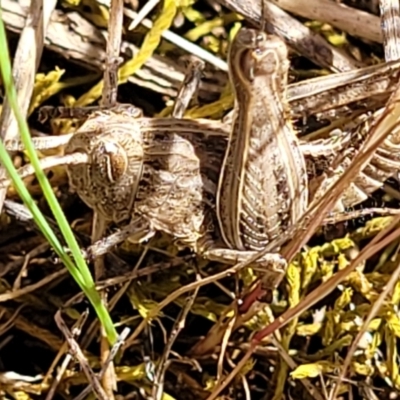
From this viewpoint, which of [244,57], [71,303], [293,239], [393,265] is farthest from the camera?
[393,265]

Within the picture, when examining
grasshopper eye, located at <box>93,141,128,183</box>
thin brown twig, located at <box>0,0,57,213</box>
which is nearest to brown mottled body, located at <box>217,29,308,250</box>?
grasshopper eye, located at <box>93,141,128,183</box>

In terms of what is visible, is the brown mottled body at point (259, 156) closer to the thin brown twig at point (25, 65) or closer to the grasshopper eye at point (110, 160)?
the grasshopper eye at point (110, 160)

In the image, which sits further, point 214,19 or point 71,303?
point 214,19

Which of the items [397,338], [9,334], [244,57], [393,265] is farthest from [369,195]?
[9,334]

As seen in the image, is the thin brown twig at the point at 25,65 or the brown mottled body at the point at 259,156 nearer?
the brown mottled body at the point at 259,156

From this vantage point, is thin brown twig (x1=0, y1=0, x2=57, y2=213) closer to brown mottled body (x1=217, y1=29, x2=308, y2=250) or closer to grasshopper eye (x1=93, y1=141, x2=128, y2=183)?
grasshopper eye (x1=93, y1=141, x2=128, y2=183)

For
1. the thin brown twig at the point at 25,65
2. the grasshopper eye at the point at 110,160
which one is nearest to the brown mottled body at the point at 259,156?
the grasshopper eye at the point at 110,160

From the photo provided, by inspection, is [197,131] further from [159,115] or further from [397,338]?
[397,338]

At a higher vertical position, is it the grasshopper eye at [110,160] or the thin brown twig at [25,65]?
the thin brown twig at [25,65]
